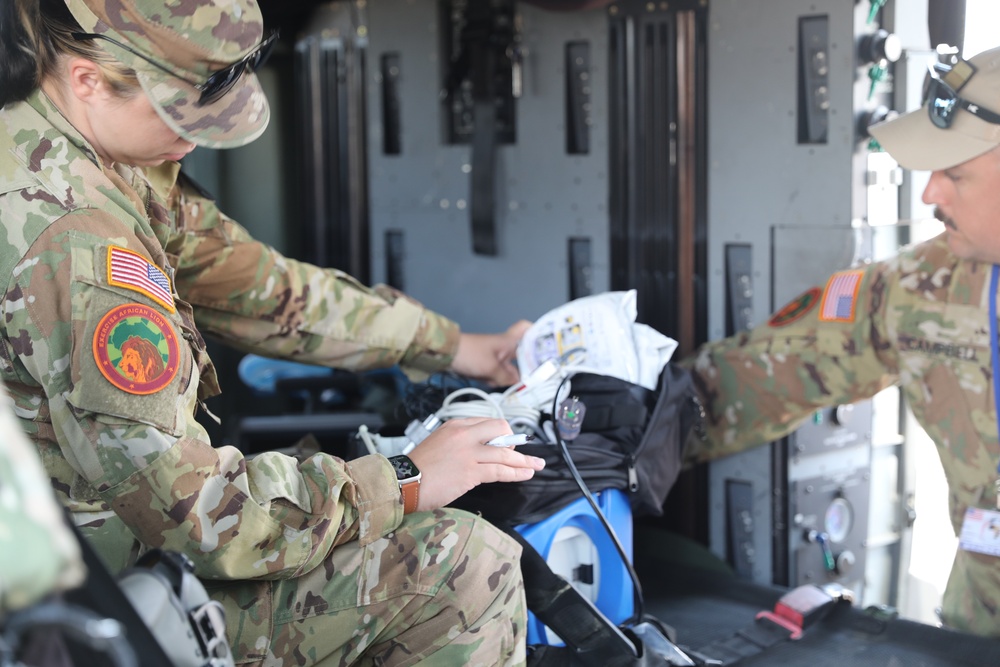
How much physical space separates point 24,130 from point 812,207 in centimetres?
200

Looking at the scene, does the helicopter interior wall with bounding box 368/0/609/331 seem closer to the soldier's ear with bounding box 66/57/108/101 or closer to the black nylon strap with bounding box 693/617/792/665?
the black nylon strap with bounding box 693/617/792/665

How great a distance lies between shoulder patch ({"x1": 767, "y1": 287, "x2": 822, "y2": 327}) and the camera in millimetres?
2744

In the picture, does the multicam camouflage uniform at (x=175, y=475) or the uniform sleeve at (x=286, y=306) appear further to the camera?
the uniform sleeve at (x=286, y=306)

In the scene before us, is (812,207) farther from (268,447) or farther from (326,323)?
(268,447)

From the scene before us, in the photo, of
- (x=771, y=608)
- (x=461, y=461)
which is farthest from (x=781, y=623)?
(x=461, y=461)

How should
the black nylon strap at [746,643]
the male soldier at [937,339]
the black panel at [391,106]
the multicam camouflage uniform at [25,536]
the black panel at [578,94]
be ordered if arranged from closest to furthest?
the multicam camouflage uniform at [25,536] < the male soldier at [937,339] < the black nylon strap at [746,643] < the black panel at [578,94] < the black panel at [391,106]

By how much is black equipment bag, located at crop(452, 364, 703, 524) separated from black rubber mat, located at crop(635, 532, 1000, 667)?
0.51 meters

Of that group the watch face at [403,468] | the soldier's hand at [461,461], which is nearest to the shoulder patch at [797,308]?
the soldier's hand at [461,461]

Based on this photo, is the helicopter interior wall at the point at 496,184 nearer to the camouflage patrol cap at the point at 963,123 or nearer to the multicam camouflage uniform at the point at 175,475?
the camouflage patrol cap at the point at 963,123

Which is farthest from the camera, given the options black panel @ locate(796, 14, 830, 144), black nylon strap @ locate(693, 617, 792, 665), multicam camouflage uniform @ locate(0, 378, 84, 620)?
black panel @ locate(796, 14, 830, 144)

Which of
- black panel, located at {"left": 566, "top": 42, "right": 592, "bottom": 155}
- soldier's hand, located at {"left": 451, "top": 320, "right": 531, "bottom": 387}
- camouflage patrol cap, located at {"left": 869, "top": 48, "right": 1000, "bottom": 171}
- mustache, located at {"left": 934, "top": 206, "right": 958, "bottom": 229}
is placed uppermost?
black panel, located at {"left": 566, "top": 42, "right": 592, "bottom": 155}

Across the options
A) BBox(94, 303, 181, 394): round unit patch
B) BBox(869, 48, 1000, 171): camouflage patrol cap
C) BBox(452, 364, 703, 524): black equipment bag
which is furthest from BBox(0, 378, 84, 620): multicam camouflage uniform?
BBox(869, 48, 1000, 171): camouflage patrol cap

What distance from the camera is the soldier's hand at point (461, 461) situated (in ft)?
6.15

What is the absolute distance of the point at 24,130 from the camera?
1695 mm
